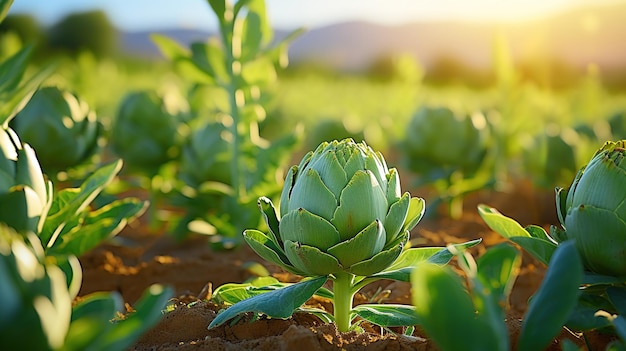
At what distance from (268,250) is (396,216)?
0.19 m

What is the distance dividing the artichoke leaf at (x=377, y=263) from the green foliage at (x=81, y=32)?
74.4 feet

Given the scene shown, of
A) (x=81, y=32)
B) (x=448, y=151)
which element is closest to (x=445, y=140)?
(x=448, y=151)

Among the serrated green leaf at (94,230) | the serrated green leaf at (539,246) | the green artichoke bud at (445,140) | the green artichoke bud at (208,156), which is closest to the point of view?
the serrated green leaf at (539,246)

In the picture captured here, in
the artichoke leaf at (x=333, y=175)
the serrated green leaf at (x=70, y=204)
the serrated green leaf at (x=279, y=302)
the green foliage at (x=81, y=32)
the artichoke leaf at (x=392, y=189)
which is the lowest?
the green foliage at (x=81, y=32)

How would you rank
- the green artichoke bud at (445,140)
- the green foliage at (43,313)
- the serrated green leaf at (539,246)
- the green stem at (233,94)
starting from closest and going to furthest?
1. the green foliage at (43,313)
2. the serrated green leaf at (539,246)
3. the green stem at (233,94)
4. the green artichoke bud at (445,140)

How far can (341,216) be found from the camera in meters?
0.94

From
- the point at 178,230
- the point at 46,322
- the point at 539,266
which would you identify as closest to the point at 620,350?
the point at 46,322

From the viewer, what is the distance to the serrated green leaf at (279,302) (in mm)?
948

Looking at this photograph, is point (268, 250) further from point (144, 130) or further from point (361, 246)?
point (144, 130)

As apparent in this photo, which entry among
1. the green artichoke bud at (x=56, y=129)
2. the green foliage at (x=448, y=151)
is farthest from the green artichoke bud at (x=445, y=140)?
the green artichoke bud at (x=56, y=129)

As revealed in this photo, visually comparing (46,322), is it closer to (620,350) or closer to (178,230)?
Answer: (620,350)

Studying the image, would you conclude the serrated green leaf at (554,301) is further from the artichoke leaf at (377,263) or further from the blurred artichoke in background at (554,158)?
the blurred artichoke in background at (554,158)

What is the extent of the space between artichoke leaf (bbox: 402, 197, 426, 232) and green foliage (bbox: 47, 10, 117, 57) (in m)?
22.6

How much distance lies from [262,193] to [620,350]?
3.84 ft
